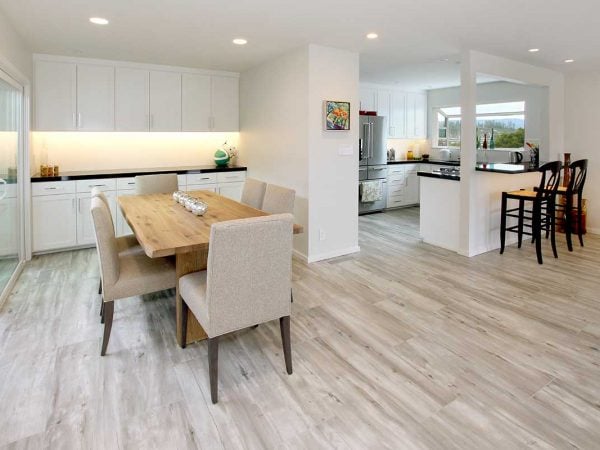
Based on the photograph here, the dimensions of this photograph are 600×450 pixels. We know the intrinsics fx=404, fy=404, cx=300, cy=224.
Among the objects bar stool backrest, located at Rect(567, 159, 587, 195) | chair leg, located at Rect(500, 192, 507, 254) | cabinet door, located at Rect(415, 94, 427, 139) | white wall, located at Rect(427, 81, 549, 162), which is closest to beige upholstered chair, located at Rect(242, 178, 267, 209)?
chair leg, located at Rect(500, 192, 507, 254)

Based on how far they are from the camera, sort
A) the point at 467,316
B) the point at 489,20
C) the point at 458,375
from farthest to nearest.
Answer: the point at 489,20 < the point at 467,316 < the point at 458,375

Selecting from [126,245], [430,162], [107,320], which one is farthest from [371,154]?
[107,320]

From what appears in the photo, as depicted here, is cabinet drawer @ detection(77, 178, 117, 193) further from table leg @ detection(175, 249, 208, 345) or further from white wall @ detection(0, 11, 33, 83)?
table leg @ detection(175, 249, 208, 345)

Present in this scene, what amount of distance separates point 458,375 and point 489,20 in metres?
2.93

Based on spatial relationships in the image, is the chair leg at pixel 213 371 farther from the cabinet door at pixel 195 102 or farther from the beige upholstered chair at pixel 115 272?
the cabinet door at pixel 195 102

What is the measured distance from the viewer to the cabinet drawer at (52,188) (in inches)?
182

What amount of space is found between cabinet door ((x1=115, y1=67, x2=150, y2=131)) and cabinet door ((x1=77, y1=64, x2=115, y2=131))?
72 millimetres

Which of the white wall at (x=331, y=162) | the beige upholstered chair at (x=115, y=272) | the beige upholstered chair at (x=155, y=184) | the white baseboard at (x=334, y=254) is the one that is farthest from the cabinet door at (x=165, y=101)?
the beige upholstered chair at (x=115, y=272)

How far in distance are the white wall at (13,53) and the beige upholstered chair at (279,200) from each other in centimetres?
236

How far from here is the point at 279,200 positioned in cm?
349

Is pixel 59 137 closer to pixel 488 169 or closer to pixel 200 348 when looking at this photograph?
pixel 200 348

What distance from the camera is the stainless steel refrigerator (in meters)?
7.04

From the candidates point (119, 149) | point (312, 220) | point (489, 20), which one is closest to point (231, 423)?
point (312, 220)

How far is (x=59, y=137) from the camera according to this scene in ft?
17.4
